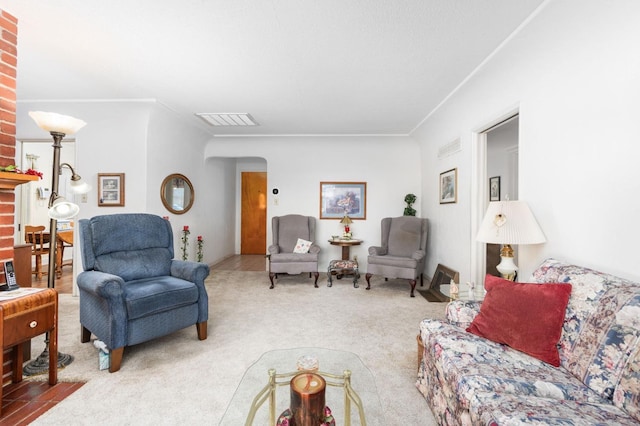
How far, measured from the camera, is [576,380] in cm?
128

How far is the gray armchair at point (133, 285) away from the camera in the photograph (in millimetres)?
2041

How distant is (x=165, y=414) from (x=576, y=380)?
6.77 ft

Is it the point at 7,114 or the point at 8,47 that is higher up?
the point at 8,47

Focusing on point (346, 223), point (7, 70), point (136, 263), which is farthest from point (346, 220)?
point (7, 70)

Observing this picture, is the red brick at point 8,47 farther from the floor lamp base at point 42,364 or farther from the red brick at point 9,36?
the floor lamp base at point 42,364

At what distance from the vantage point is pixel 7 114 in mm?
1942

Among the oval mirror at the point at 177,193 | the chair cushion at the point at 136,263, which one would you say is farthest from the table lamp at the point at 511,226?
the oval mirror at the point at 177,193

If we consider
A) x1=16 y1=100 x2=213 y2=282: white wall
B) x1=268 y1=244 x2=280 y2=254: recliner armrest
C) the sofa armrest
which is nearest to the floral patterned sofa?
the sofa armrest

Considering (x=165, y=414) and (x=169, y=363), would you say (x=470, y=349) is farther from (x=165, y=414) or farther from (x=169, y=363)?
(x=169, y=363)

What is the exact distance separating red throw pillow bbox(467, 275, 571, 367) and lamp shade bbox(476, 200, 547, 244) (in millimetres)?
468

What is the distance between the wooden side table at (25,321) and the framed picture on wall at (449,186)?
3978 millimetres

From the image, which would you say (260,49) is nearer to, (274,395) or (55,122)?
(55,122)

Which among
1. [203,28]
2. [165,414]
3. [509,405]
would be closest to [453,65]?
[203,28]

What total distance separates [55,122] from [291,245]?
331 cm
